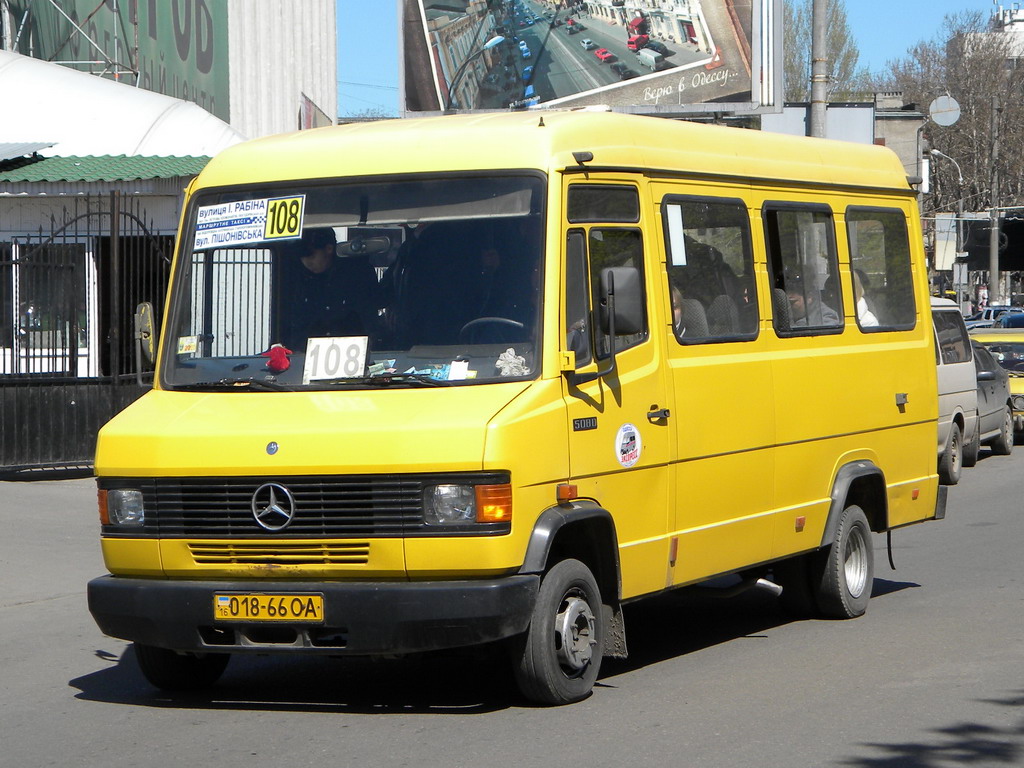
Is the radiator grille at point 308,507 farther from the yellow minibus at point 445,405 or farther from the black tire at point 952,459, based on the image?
the black tire at point 952,459

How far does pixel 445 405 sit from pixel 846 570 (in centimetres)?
388

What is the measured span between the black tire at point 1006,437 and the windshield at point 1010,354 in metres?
1.77

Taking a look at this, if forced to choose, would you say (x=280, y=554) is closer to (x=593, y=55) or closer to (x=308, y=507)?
(x=308, y=507)

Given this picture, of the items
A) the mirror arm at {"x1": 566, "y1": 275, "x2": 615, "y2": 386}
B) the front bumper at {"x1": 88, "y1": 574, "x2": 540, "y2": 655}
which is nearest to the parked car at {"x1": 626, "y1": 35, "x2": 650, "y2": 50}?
the mirror arm at {"x1": 566, "y1": 275, "x2": 615, "y2": 386}

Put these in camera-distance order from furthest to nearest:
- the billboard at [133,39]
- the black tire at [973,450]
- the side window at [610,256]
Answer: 1. the billboard at [133,39]
2. the black tire at [973,450]
3. the side window at [610,256]

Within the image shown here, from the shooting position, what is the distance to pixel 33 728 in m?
6.82

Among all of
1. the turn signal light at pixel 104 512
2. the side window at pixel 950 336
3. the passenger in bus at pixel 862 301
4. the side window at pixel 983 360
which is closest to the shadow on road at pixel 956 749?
the turn signal light at pixel 104 512

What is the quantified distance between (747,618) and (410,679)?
8.79 ft

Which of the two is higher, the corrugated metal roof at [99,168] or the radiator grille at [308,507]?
the corrugated metal roof at [99,168]

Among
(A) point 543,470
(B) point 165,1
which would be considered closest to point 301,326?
(A) point 543,470

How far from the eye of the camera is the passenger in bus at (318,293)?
22.9ft

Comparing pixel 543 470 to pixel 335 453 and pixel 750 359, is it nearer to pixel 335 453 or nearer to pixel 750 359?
pixel 335 453

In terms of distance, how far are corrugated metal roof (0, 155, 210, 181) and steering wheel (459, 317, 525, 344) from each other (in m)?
11.4

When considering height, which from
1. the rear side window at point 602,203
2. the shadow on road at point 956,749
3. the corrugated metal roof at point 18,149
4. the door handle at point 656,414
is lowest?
the shadow on road at point 956,749
